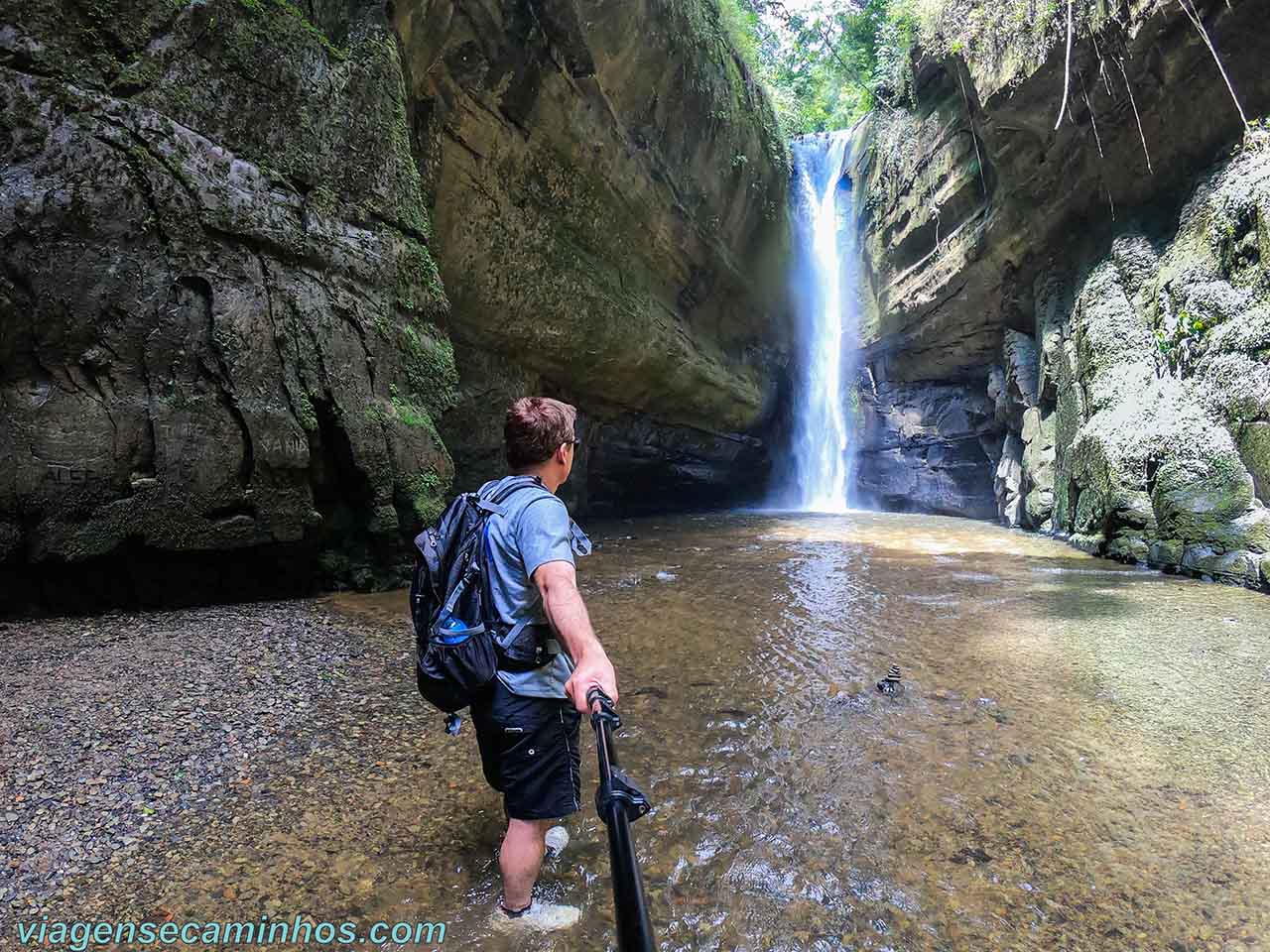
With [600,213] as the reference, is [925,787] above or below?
below

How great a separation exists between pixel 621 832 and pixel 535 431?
3.84 ft

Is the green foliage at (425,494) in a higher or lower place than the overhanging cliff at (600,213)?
lower

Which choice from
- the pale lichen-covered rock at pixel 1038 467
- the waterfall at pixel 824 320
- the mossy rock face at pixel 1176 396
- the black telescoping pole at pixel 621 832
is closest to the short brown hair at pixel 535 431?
the black telescoping pole at pixel 621 832

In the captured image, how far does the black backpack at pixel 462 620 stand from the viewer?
1.65 meters

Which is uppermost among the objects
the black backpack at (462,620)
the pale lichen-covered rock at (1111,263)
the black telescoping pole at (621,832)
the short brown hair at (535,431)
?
the pale lichen-covered rock at (1111,263)

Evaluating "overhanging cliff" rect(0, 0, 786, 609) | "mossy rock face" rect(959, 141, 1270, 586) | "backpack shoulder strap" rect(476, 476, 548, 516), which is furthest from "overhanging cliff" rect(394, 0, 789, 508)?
"backpack shoulder strap" rect(476, 476, 548, 516)

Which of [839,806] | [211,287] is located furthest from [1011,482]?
[211,287]

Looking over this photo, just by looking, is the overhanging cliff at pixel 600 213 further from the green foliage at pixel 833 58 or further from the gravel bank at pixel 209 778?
the gravel bank at pixel 209 778

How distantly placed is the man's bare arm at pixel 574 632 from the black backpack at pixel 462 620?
Result: 0.50ft

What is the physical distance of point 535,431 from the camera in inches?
75.7

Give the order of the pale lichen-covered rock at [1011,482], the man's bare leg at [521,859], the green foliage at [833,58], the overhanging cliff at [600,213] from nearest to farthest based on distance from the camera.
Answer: the man's bare leg at [521,859] < the overhanging cliff at [600,213] < the pale lichen-covered rock at [1011,482] < the green foliage at [833,58]

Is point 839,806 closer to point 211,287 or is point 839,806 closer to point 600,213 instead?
point 211,287

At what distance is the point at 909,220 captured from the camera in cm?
1561

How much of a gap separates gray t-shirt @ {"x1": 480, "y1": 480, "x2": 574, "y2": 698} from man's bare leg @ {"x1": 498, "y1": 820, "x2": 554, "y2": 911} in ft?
1.28
